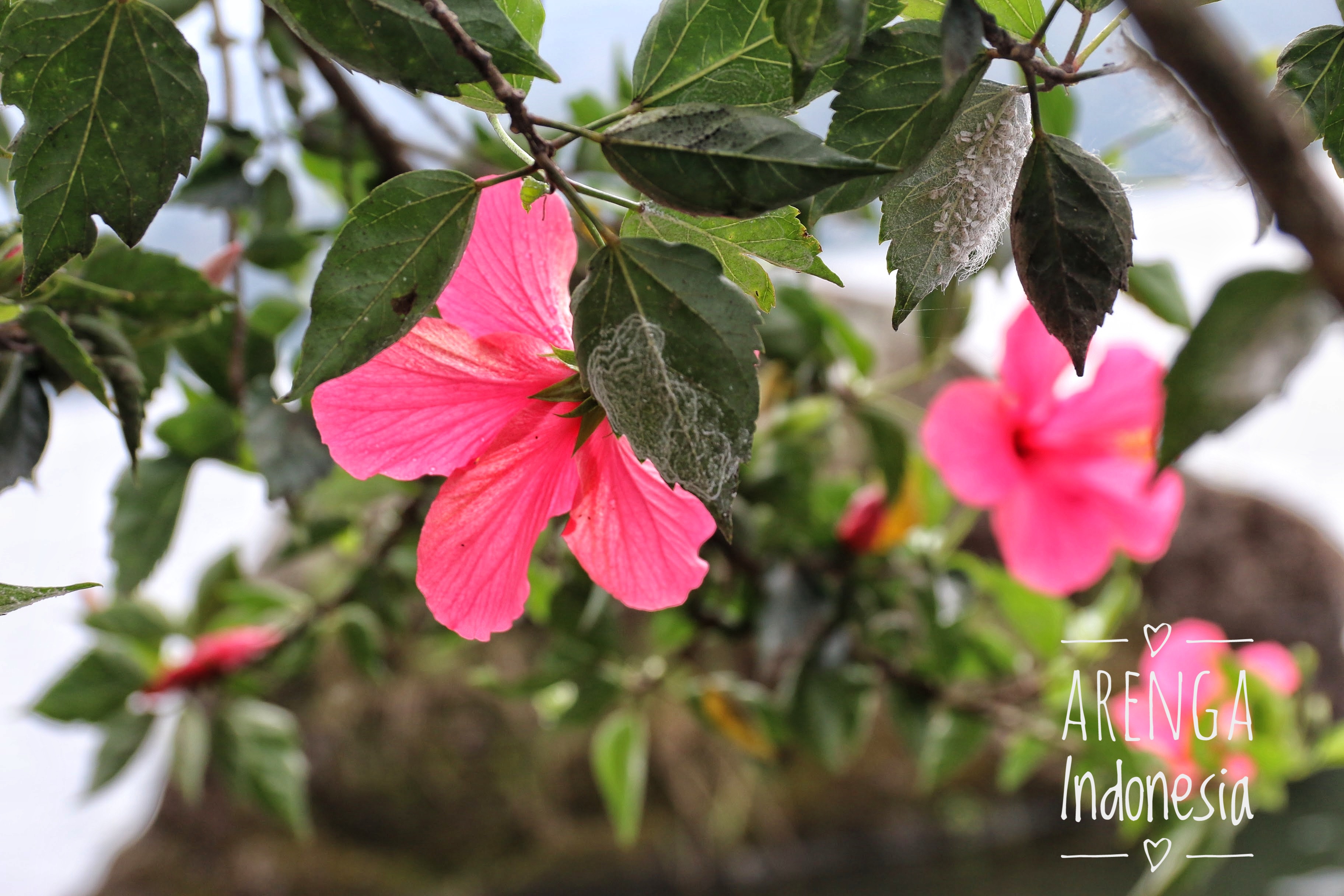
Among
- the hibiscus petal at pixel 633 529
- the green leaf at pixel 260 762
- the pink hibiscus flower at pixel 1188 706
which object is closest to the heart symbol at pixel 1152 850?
the pink hibiscus flower at pixel 1188 706

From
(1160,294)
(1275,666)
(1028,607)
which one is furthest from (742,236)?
(1275,666)

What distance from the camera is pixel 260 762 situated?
0.50 meters

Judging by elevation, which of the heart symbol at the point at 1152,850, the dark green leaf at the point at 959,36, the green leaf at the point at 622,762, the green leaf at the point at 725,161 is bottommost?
the heart symbol at the point at 1152,850

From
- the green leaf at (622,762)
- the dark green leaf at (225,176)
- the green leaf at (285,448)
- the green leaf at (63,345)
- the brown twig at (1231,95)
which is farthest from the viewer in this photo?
the green leaf at (622,762)

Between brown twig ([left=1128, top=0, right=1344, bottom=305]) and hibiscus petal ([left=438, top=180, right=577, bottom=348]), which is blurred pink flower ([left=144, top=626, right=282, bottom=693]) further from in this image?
brown twig ([left=1128, top=0, right=1344, bottom=305])

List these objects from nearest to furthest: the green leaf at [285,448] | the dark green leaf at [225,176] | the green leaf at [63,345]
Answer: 1. the green leaf at [63,345]
2. the green leaf at [285,448]
3. the dark green leaf at [225,176]

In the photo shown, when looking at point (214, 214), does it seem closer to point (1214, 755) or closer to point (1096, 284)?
point (1096, 284)

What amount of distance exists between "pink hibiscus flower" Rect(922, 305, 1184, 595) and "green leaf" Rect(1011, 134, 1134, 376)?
0.88ft

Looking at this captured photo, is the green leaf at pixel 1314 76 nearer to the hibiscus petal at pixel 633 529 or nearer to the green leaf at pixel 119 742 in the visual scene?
the hibiscus petal at pixel 633 529

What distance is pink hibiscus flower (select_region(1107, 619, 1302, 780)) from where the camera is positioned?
461 mm

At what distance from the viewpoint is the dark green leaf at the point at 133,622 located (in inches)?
19.0

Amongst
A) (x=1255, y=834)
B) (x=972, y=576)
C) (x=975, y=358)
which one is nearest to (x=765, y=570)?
(x=972, y=576)

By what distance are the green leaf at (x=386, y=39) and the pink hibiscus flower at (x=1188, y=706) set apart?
44cm

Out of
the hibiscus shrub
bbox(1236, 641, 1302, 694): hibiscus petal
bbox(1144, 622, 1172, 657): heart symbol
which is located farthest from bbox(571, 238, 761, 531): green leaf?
bbox(1236, 641, 1302, 694): hibiscus petal
